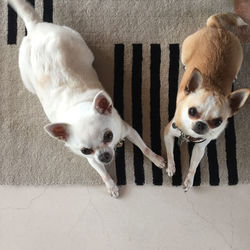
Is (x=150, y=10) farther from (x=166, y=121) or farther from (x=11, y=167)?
(x=11, y=167)

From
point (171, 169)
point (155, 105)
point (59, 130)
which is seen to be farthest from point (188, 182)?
point (59, 130)

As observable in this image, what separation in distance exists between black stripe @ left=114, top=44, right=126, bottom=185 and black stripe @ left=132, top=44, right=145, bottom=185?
96 mm

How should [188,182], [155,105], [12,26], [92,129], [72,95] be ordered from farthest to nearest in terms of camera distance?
[12,26]
[155,105]
[188,182]
[72,95]
[92,129]

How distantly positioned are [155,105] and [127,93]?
246mm

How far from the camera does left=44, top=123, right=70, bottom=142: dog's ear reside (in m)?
1.76

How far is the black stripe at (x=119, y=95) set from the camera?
245cm

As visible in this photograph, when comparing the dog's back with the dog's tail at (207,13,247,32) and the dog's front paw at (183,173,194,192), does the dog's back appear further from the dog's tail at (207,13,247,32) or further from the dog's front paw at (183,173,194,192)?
the dog's front paw at (183,173,194,192)

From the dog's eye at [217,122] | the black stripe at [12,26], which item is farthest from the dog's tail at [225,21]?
the black stripe at [12,26]

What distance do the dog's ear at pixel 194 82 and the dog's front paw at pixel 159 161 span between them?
665 mm

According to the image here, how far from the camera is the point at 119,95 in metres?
2.53

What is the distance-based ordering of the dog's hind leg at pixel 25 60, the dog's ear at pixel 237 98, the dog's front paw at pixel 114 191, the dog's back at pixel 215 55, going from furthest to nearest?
the dog's front paw at pixel 114 191 → the dog's hind leg at pixel 25 60 → the dog's back at pixel 215 55 → the dog's ear at pixel 237 98

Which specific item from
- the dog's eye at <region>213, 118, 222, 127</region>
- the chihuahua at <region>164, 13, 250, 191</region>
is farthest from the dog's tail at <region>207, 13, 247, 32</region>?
the dog's eye at <region>213, 118, 222, 127</region>

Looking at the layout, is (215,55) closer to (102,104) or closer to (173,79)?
(173,79)

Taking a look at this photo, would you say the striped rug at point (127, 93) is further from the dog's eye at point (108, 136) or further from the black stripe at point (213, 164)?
the dog's eye at point (108, 136)
